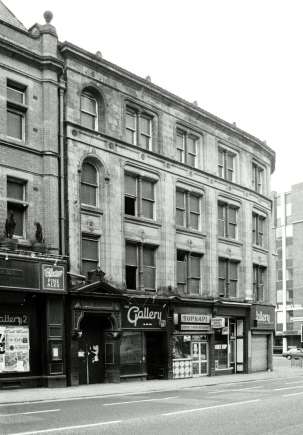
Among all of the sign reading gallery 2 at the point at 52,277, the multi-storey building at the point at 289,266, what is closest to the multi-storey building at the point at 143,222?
the sign reading gallery 2 at the point at 52,277

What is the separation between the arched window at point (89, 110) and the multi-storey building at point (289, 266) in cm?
6622

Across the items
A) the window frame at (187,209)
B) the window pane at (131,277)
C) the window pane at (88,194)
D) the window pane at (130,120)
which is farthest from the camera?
the window frame at (187,209)

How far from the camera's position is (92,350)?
2942 centimetres

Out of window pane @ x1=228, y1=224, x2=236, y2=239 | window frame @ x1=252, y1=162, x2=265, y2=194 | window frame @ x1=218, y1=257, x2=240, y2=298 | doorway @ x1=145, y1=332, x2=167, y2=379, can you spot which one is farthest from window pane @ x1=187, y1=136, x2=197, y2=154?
doorway @ x1=145, y1=332, x2=167, y2=379

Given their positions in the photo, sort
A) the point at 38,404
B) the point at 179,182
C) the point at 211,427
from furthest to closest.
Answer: the point at 179,182, the point at 38,404, the point at 211,427

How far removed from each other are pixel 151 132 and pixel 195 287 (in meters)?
8.82

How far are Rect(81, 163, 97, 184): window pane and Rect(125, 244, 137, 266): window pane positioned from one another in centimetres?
376

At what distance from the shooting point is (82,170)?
1158 inches

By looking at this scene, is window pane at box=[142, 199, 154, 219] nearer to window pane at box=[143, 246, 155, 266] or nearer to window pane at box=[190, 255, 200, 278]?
window pane at box=[143, 246, 155, 266]

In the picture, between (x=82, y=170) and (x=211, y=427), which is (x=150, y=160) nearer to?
(x=82, y=170)

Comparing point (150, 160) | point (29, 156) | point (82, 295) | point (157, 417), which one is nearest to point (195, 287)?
point (150, 160)

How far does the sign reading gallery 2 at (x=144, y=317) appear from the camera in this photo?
3061 centimetres

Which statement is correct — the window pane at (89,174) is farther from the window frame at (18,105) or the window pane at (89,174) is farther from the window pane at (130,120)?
the window frame at (18,105)

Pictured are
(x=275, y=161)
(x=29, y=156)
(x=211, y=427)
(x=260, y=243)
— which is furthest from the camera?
(x=275, y=161)
